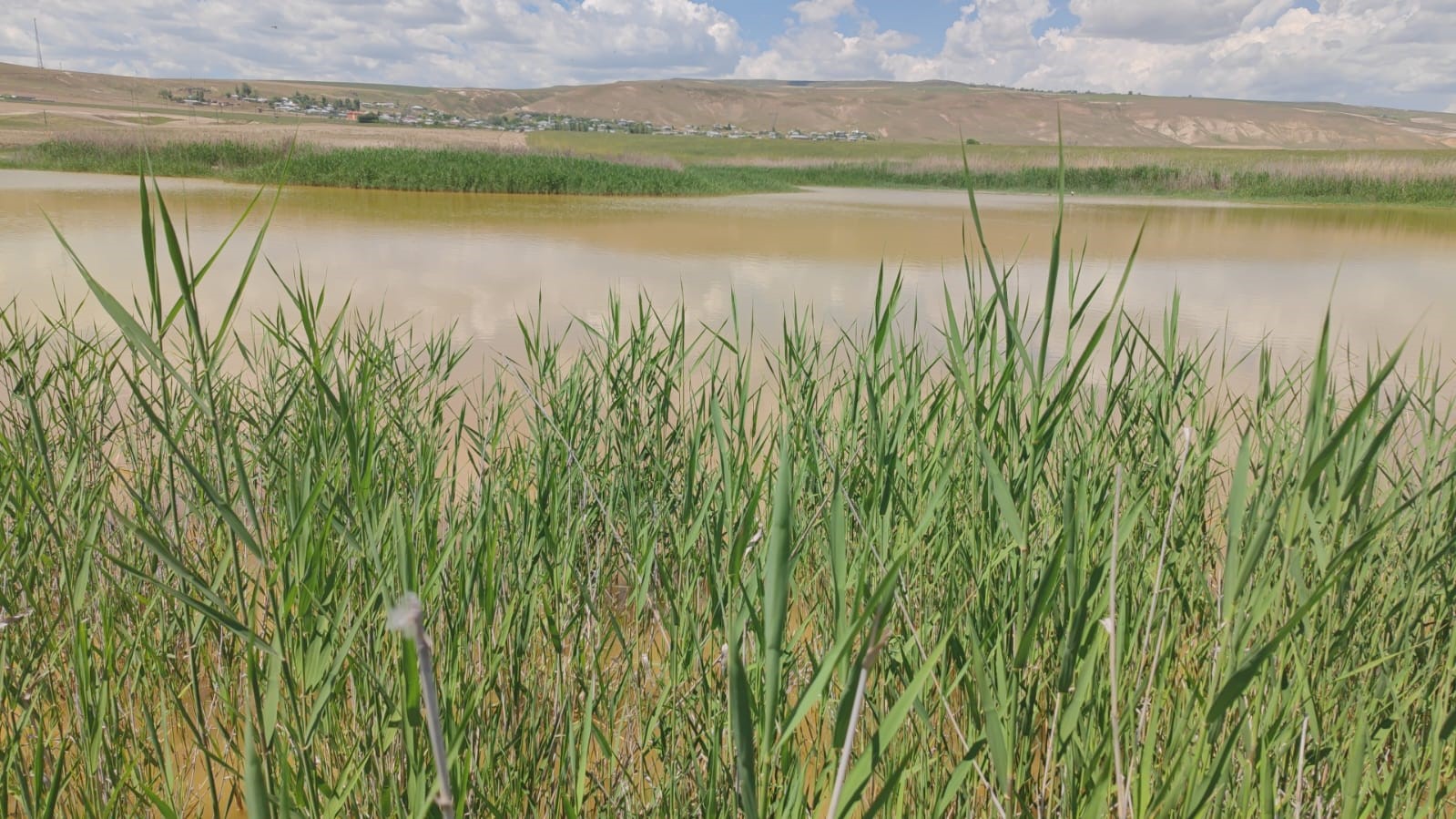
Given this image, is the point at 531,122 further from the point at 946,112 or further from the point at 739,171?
the point at 739,171

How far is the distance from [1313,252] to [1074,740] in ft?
27.3

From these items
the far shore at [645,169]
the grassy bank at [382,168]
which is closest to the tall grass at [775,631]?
the far shore at [645,169]

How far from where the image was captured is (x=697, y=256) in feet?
21.3

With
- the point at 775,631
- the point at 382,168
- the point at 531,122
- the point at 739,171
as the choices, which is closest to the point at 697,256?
the point at 775,631

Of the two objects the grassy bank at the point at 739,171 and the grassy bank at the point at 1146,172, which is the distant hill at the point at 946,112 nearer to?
the grassy bank at the point at 1146,172

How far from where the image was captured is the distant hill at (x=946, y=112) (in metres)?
54.8

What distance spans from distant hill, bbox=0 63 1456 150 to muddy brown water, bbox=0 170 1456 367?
41.7 meters

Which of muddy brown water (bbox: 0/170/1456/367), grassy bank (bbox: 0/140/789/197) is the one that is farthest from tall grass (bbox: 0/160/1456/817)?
grassy bank (bbox: 0/140/789/197)

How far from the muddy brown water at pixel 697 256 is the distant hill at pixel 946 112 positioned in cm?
4169

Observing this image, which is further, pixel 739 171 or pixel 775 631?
pixel 739 171

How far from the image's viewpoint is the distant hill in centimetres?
5475

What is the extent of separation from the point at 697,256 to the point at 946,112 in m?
61.1

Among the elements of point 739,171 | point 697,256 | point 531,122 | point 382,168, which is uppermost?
point 531,122

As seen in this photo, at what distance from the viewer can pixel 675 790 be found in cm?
96
